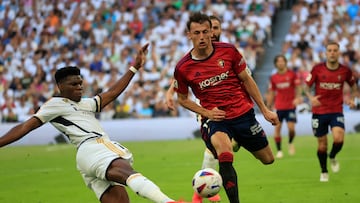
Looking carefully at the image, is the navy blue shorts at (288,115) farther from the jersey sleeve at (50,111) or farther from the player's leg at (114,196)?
→ the jersey sleeve at (50,111)

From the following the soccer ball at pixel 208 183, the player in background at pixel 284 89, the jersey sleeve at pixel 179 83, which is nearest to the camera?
the soccer ball at pixel 208 183

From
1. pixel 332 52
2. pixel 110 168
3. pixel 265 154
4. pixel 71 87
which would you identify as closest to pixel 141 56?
pixel 71 87

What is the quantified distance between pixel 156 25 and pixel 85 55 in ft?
10.2

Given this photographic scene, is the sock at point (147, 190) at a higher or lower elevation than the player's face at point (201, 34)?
lower

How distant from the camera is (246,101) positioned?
11156 millimetres

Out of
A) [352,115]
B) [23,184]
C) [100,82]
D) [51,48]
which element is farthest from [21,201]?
[51,48]

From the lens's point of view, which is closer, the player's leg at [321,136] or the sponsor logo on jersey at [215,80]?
the sponsor logo on jersey at [215,80]

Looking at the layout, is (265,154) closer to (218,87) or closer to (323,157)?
(218,87)

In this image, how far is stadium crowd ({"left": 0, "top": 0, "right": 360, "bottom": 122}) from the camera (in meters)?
29.0

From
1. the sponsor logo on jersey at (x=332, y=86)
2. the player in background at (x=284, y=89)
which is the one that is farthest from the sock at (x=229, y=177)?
the player in background at (x=284, y=89)

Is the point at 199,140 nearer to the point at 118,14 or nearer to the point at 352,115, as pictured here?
the point at 352,115

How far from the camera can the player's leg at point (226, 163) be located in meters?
10.1

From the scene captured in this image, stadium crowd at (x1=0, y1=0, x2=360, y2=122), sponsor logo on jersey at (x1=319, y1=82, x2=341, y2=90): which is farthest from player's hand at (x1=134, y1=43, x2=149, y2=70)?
stadium crowd at (x1=0, y1=0, x2=360, y2=122)

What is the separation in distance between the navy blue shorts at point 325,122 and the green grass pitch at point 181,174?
0.88 metres
